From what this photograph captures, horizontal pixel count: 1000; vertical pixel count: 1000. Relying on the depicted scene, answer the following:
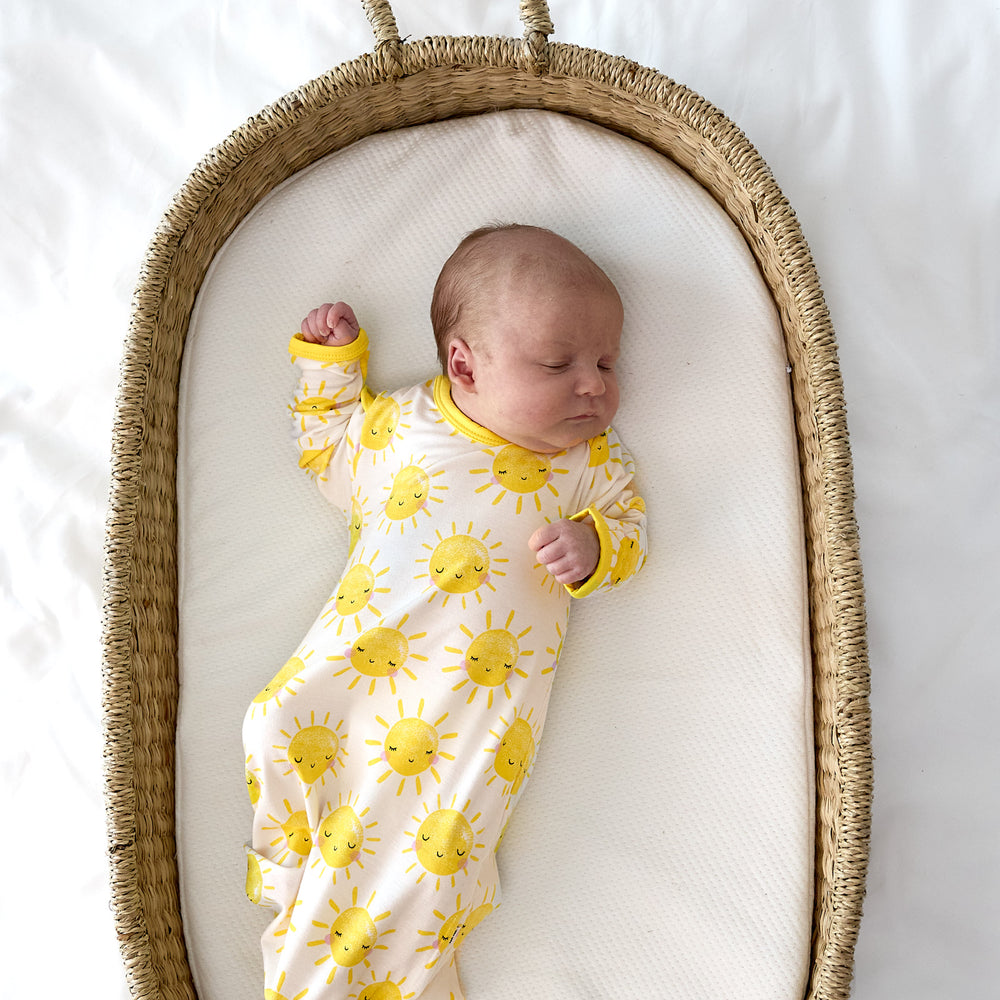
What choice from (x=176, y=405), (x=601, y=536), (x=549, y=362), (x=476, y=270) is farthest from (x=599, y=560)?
(x=176, y=405)

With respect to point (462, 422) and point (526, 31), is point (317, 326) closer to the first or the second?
point (462, 422)

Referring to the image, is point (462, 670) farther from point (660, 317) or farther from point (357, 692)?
point (660, 317)

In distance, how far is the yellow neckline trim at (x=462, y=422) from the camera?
1.58 m

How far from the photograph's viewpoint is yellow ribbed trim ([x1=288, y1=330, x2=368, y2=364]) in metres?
1.64

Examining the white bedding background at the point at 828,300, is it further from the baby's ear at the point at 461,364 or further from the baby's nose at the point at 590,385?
the baby's ear at the point at 461,364

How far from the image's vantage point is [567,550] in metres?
1.48

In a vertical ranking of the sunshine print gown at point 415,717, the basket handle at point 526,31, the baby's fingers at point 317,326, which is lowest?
the sunshine print gown at point 415,717

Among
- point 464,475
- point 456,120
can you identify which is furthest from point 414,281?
point 464,475

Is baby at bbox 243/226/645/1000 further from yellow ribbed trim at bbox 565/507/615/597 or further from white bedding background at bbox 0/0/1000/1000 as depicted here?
white bedding background at bbox 0/0/1000/1000

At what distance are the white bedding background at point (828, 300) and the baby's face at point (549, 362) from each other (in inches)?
20.3

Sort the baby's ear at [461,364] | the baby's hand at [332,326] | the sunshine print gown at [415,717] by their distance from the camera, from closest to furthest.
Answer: the sunshine print gown at [415,717] < the baby's ear at [461,364] < the baby's hand at [332,326]

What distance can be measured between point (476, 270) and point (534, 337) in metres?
0.15

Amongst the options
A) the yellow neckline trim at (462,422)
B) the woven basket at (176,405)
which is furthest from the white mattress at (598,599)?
the yellow neckline trim at (462,422)
